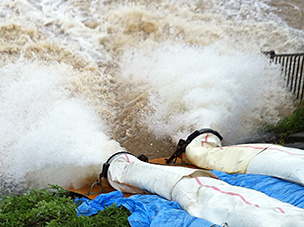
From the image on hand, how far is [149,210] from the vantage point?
2.30 m

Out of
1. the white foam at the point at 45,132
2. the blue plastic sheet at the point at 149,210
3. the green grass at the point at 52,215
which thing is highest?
the blue plastic sheet at the point at 149,210

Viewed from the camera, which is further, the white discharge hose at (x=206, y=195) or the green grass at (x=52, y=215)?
the green grass at (x=52, y=215)

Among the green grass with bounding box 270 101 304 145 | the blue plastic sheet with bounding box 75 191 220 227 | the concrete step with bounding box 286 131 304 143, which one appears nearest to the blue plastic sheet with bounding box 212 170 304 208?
the blue plastic sheet with bounding box 75 191 220 227

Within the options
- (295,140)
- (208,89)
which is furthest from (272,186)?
(208,89)

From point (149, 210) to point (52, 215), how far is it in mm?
687

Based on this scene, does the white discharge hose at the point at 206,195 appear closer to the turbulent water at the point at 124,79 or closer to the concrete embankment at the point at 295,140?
the turbulent water at the point at 124,79

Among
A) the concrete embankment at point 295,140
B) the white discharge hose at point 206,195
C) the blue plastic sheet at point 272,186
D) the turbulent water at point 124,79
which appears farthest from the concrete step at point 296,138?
the white discharge hose at point 206,195

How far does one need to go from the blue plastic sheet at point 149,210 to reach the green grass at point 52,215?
0.07 metres

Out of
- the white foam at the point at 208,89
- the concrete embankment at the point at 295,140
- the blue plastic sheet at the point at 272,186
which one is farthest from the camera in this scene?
the white foam at the point at 208,89

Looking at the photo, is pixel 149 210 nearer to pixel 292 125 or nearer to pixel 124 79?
pixel 292 125

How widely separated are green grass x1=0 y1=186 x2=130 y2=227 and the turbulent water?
26.6 inches

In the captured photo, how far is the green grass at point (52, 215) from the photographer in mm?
2258

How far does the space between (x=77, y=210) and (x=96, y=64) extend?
3665 mm

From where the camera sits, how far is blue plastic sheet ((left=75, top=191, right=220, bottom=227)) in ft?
6.72
